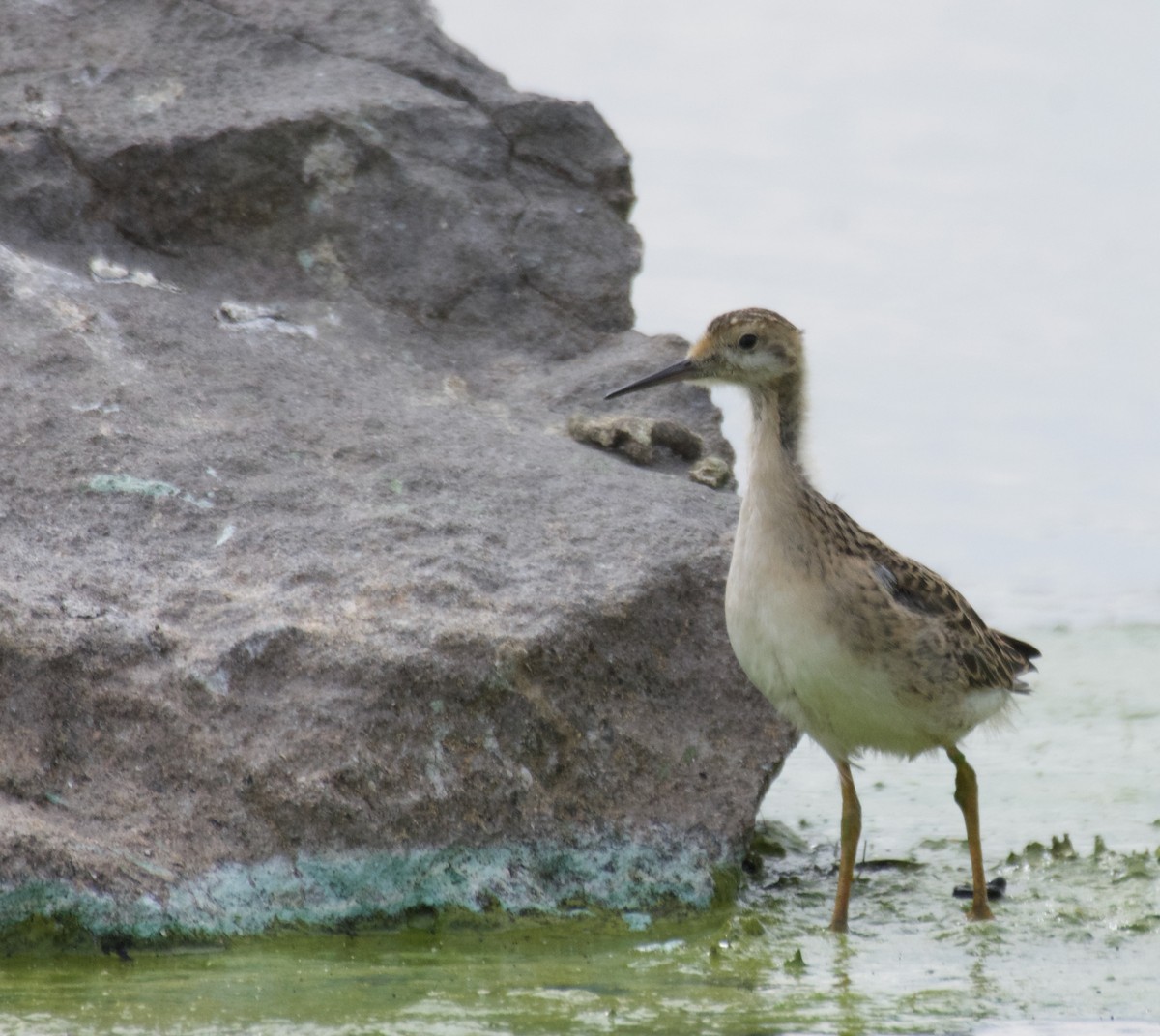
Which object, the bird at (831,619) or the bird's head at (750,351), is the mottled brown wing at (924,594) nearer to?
the bird at (831,619)

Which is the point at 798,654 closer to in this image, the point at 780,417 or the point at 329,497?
the point at 780,417

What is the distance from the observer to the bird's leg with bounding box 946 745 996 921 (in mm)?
5500

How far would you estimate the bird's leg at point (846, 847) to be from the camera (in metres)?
5.39

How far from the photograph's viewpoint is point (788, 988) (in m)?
4.73

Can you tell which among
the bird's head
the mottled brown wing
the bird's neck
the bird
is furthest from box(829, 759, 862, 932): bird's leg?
the bird's head

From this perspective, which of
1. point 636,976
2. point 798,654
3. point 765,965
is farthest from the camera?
point 798,654

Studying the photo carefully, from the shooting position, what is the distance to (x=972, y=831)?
5645mm

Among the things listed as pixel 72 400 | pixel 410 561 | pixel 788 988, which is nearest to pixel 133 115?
pixel 72 400

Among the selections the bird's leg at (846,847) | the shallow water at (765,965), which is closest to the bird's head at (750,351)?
the bird's leg at (846,847)

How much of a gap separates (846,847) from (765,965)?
0.76 metres

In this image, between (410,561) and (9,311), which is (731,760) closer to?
(410,561)

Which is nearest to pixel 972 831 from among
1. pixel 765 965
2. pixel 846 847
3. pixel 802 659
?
pixel 846 847

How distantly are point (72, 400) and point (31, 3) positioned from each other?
2206 mm

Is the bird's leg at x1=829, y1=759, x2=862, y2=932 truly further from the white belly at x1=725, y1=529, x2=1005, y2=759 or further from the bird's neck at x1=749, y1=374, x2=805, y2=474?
the bird's neck at x1=749, y1=374, x2=805, y2=474
